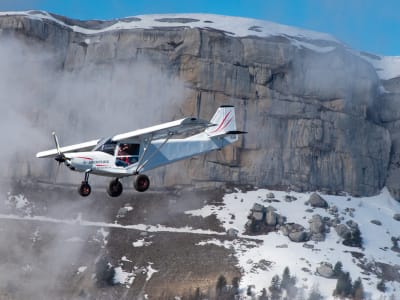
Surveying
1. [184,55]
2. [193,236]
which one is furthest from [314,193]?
[184,55]

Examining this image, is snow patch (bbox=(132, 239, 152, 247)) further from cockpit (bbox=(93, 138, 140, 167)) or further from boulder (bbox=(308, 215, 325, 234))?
cockpit (bbox=(93, 138, 140, 167))

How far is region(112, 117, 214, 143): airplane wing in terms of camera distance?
135 ft

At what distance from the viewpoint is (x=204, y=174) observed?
144500mm

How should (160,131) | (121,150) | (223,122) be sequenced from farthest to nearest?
(223,122) → (121,150) → (160,131)

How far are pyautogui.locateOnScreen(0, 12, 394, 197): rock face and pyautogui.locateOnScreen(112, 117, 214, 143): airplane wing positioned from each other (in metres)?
100

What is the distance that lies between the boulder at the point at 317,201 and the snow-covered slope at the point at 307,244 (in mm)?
1437

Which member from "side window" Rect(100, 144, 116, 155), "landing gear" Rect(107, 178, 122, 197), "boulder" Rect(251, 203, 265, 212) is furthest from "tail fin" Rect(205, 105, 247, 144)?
"boulder" Rect(251, 203, 265, 212)

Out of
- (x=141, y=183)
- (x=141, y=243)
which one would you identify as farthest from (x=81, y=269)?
(x=141, y=183)

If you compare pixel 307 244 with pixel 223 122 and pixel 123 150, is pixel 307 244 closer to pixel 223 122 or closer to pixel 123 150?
pixel 223 122

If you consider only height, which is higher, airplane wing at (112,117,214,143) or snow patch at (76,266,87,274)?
airplane wing at (112,117,214,143)

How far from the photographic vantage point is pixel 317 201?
13225cm

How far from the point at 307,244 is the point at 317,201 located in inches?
719

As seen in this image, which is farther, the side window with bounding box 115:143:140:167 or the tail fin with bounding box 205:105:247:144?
the tail fin with bounding box 205:105:247:144

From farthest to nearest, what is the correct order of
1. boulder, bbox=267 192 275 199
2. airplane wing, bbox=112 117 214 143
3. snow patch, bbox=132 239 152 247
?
boulder, bbox=267 192 275 199, snow patch, bbox=132 239 152 247, airplane wing, bbox=112 117 214 143
